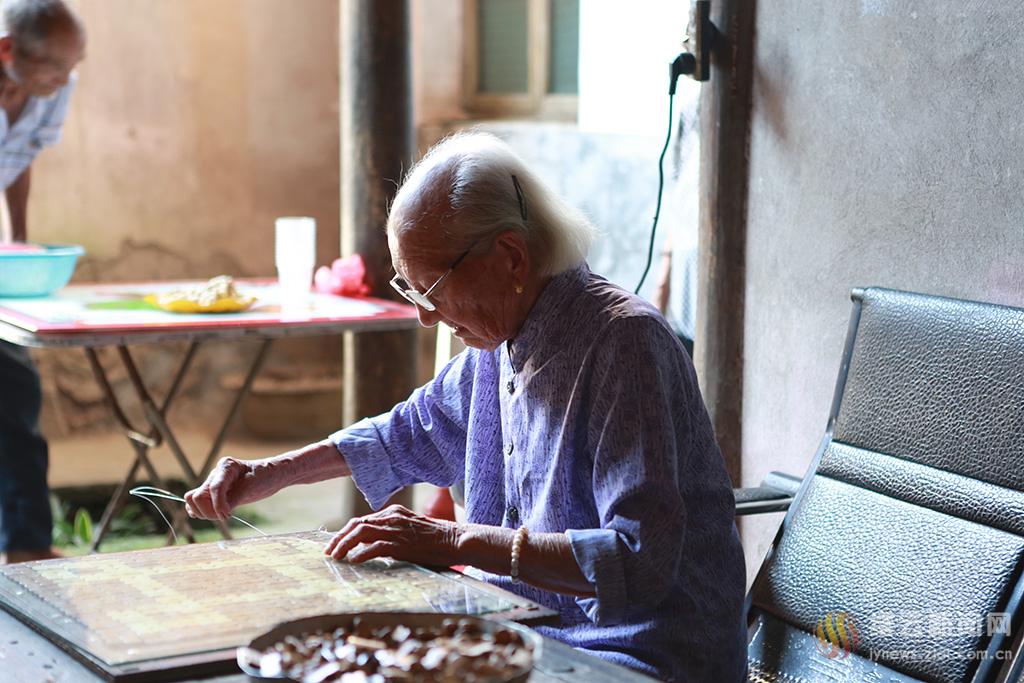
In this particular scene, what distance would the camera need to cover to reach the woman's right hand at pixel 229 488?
2.16m

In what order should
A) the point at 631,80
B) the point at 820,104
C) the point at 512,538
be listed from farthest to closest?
1. the point at 631,80
2. the point at 820,104
3. the point at 512,538

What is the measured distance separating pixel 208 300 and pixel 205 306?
31mm

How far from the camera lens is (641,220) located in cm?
504

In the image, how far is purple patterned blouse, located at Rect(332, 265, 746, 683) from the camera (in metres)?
1.84

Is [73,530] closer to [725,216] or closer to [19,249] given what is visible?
[19,249]

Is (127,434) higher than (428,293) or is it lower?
lower

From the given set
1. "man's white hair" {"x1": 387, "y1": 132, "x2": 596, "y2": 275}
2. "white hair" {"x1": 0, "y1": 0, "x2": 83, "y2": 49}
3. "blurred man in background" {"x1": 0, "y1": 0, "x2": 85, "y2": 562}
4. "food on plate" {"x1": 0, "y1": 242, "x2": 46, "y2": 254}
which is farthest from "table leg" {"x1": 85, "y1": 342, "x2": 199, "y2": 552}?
"man's white hair" {"x1": 387, "y1": 132, "x2": 596, "y2": 275}

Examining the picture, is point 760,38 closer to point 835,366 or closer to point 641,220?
point 835,366

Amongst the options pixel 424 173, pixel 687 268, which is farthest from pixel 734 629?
pixel 687 268

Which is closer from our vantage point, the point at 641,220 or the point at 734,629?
the point at 734,629

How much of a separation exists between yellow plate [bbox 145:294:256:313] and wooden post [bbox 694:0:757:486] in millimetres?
1400

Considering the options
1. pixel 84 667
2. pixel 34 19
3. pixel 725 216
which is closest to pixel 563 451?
pixel 84 667

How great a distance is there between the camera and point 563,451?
1997 millimetres

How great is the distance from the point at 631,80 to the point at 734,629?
3.06 metres
